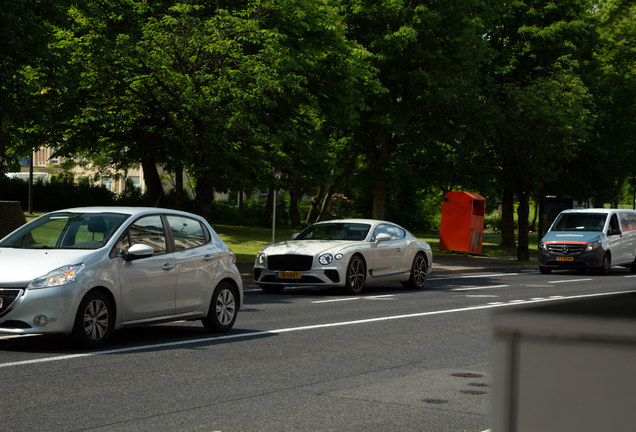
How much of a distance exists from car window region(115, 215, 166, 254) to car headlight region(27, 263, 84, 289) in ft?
2.72

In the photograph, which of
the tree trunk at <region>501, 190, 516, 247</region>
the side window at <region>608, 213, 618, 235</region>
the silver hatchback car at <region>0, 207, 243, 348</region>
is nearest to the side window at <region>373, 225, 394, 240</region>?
the silver hatchback car at <region>0, 207, 243, 348</region>

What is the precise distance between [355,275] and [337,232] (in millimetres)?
1367

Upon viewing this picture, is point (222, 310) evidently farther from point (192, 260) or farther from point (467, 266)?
point (467, 266)

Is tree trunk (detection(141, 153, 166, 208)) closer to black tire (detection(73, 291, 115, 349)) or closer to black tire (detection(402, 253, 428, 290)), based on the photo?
black tire (detection(402, 253, 428, 290))

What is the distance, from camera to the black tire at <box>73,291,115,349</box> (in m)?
8.37

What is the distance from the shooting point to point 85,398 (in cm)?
627

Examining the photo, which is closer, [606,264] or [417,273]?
[417,273]

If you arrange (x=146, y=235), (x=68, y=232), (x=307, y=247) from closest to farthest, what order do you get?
(x=68, y=232) < (x=146, y=235) < (x=307, y=247)

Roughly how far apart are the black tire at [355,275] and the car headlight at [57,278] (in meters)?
8.13

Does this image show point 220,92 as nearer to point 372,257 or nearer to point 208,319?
point 372,257

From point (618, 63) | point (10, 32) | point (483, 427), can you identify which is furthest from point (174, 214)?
point (618, 63)

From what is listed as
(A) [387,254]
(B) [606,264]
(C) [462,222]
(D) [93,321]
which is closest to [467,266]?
(B) [606,264]

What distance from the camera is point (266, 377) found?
23.8 ft

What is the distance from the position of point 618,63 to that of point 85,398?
38127mm
